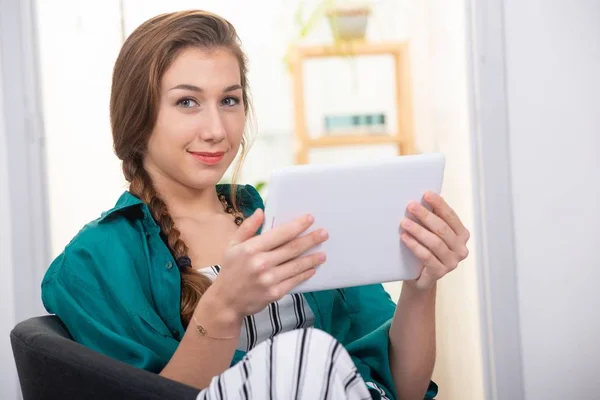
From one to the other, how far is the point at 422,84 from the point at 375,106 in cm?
31

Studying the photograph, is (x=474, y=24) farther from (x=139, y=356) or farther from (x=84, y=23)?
(x=139, y=356)

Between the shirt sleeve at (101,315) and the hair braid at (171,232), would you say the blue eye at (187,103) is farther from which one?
the shirt sleeve at (101,315)

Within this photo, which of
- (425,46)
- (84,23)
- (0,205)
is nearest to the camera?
(0,205)

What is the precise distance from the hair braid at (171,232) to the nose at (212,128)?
159mm

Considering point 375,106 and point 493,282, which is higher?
point 375,106

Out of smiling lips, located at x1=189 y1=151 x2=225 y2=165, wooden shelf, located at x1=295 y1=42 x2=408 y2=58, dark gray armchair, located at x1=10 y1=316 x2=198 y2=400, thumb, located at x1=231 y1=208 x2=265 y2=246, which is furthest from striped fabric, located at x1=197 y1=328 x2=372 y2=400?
wooden shelf, located at x1=295 y1=42 x2=408 y2=58

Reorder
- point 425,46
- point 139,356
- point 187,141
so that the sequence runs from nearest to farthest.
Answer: point 139,356 < point 187,141 < point 425,46

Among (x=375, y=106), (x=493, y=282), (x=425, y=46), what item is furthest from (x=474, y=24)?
(x=375, y=106)

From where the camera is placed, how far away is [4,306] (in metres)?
2.25

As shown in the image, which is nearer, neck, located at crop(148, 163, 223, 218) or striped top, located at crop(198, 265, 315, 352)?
striped top, located at crop(198, 265, 315, 352)

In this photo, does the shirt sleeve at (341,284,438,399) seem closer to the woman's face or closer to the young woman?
the young woman

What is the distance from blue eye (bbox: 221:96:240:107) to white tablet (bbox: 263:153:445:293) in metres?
0.43

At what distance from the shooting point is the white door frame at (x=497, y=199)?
2258 mm

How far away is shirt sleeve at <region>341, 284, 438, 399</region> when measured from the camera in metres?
1.36
